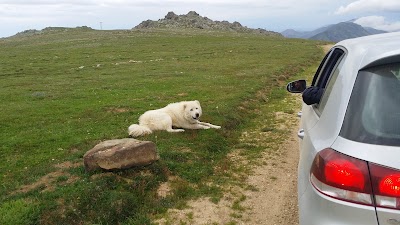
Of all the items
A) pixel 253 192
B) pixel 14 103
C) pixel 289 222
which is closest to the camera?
pixel 289 222

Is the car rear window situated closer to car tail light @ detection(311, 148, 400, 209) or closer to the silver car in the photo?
the silver car

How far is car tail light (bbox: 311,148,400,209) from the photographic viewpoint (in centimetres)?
254

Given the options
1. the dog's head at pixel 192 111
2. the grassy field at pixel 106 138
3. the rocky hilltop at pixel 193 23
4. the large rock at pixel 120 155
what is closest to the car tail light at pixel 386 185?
the grassy field at pixel 106 138

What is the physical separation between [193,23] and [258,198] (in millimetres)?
125983

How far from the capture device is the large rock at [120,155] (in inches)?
281

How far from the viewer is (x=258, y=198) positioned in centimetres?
696

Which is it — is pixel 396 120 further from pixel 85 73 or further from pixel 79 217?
pixel 85 73

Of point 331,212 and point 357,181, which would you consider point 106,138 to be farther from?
point 357,181

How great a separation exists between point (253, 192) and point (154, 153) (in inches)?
83.0

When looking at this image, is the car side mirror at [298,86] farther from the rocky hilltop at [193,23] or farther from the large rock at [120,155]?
the rocky hilltop at [193,23]

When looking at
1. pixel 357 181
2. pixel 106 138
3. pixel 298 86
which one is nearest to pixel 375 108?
pixel 357 181

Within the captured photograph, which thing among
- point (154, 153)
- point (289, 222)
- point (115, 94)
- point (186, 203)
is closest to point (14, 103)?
point (115, 94)

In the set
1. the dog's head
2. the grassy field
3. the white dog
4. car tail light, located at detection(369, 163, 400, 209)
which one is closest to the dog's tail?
the white dog

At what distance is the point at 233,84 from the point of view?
66.4ft
